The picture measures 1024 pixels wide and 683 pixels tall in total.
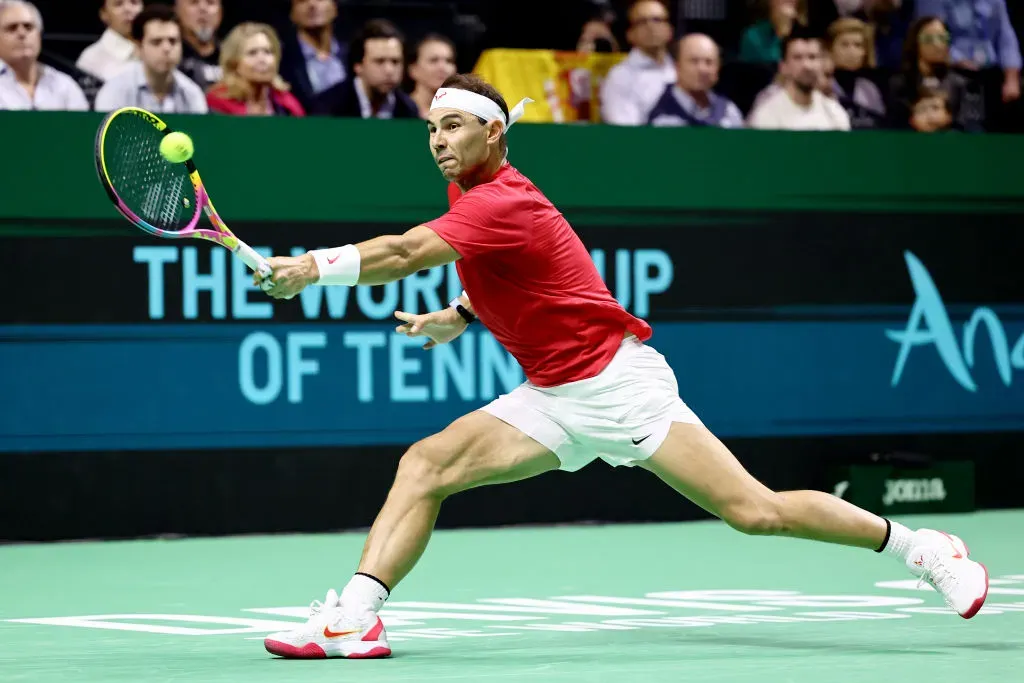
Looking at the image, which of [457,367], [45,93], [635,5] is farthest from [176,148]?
[635,5]

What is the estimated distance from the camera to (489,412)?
5922 mm

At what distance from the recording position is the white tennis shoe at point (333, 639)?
18.3ft

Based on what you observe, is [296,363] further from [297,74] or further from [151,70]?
[297,74]

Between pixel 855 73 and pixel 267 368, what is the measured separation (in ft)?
15.4

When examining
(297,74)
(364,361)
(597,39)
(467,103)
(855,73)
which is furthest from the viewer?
(855,73)

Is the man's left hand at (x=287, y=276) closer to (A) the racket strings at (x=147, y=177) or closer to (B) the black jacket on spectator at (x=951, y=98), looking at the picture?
(A) the racket strings at (x=147, y=177)

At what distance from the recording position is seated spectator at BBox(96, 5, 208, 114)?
9.68 m

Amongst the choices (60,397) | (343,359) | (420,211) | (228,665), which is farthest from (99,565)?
(228,665)

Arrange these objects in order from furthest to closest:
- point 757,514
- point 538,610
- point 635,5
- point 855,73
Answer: point 855,73, point 635,5, point 538,610, point 757,514

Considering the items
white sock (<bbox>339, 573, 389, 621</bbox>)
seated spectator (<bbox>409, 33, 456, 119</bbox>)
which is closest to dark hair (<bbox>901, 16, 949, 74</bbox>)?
seated spectator (<bbox>409, 33, 456, 119</bbox>)

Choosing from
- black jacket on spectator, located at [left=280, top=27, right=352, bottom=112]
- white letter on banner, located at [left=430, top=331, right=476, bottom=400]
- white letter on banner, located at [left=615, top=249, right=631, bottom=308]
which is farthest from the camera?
black jacket on spectator, located at [left=280, top=27, right=352, bottom=112]

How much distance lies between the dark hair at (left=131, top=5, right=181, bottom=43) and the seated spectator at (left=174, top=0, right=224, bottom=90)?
538 mm

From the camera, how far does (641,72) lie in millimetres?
11070

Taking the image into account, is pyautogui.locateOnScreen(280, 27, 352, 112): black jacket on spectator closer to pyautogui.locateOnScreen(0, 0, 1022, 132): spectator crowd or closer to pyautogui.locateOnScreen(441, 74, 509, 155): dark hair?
pyautogui.locateOnScreen(0, 0, 1022, 132): spectator crowd
